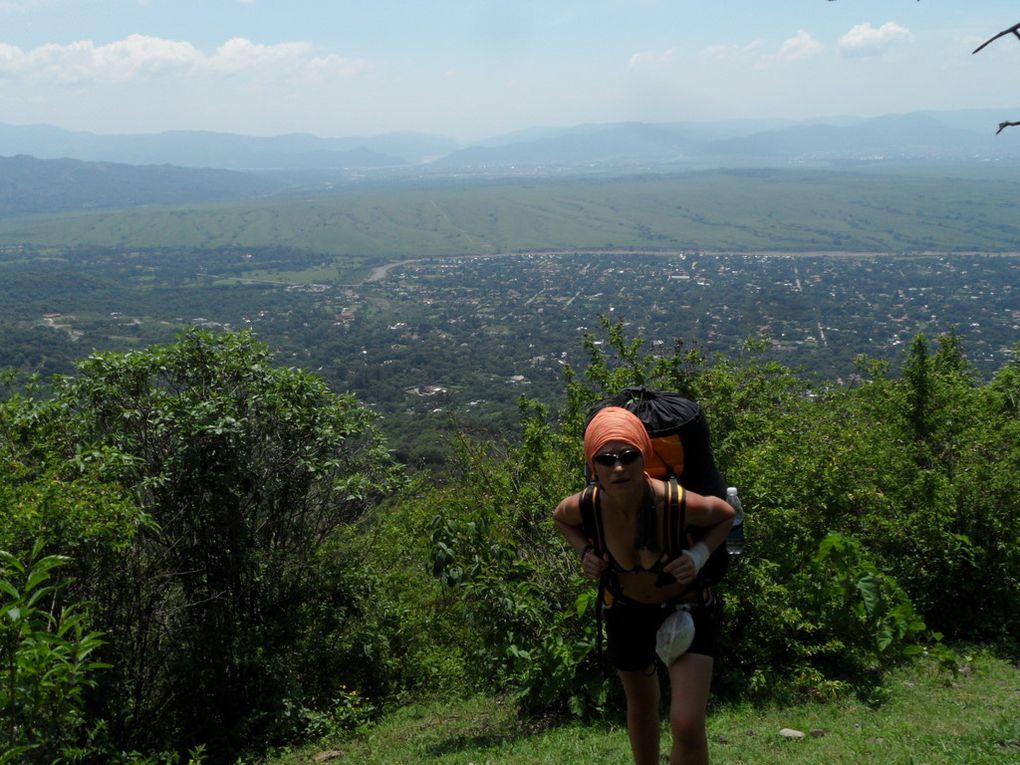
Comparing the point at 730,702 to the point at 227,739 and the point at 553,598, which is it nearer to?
the point at 553,598

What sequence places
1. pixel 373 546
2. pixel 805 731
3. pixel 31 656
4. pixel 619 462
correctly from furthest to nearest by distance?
pixel 373 546 → pixel 805 731 → pixel 619 462 → pixel 31 656

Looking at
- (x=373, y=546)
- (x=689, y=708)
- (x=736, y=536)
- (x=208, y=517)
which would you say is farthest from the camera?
(x=373, y=546)

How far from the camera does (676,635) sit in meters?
2.74

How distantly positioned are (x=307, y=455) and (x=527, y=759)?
147 inches

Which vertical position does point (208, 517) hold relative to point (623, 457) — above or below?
below

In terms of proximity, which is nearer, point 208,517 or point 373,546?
point 208,517

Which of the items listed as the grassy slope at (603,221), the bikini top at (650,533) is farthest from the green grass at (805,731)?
the grassy slope at (603,221)

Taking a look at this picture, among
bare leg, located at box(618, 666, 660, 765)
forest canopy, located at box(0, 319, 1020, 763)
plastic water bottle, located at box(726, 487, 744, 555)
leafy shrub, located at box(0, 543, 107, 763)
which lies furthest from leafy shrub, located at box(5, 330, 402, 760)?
plastic water bottle, located at box(726, 487, 744, 555)

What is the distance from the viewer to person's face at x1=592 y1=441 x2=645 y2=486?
8.61 ft

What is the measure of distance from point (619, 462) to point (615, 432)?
0.11 meters

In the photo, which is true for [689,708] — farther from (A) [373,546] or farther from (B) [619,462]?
(A) [373,546]

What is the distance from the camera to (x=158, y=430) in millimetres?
6293

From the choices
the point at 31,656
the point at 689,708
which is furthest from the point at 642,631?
the point at 31,656

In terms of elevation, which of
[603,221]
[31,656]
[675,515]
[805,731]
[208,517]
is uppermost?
[603,221]
